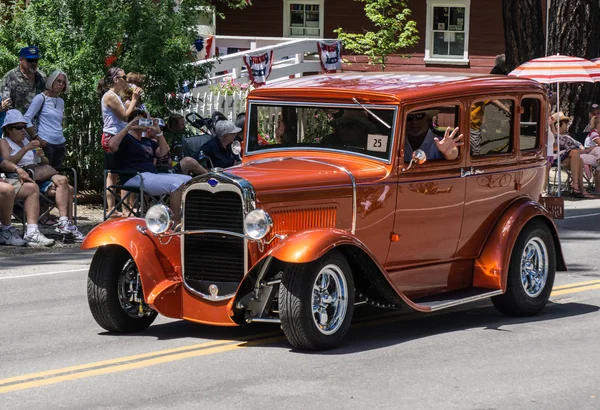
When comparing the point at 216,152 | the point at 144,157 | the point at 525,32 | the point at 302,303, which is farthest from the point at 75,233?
the point at 525,32

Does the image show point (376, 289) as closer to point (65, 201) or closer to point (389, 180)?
point (389, 180)

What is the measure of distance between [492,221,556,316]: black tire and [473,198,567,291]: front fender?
91mm

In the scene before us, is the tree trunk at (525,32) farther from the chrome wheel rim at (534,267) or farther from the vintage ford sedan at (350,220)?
the chrome wheel rim at (534,267)

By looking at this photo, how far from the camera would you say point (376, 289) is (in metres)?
8.61

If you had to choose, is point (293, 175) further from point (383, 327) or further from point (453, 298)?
point (453, 298)

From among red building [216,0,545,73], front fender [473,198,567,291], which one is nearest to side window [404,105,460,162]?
front fender [473,198,567,291]

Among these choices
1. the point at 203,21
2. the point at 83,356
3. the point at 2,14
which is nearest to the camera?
the point at 83,356

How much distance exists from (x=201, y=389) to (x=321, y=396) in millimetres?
751

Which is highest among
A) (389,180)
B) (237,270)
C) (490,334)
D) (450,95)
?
(450,95)

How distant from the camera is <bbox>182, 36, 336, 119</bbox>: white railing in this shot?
22531mm

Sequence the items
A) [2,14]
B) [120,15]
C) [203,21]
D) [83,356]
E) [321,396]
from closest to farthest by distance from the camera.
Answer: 1. [321,396]
2. [83,356]
3. [120,15]
4. [2,14]
5. [203,21]

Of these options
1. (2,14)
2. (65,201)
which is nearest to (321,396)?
(65,201)

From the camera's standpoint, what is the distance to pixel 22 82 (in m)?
15.6

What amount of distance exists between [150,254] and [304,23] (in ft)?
92.3
